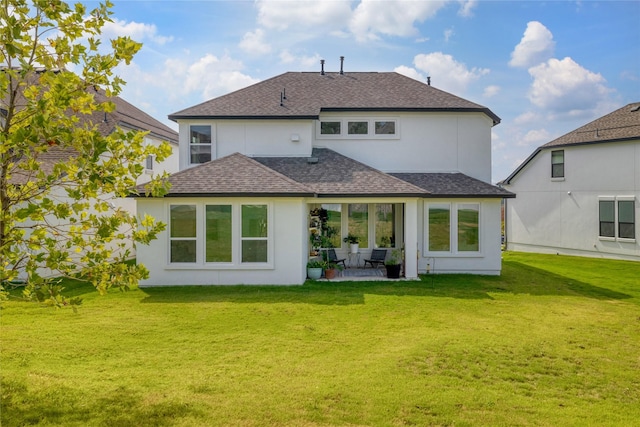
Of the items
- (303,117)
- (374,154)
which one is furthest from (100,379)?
(374,154)

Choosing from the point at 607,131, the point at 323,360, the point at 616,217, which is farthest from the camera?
the point at 607,131

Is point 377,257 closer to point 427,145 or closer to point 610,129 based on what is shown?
point 427,145

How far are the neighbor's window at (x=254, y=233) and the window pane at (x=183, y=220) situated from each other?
1637 millimetres

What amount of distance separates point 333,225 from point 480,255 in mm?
5729

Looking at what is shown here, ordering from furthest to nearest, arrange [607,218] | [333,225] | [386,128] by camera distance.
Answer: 1. [607,218]
2. [386,128]
3. [333,225]

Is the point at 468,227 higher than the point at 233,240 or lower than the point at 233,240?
higher

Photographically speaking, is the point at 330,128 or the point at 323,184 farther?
the point at 330,128

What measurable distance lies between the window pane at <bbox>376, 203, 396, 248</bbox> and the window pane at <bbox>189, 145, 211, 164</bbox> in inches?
288

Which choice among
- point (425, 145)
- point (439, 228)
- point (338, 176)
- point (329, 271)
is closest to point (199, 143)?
point (338, 176)

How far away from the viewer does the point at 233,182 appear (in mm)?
13219

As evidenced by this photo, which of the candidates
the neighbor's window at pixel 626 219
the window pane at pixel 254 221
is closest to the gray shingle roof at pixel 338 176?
the window pane at pixel 254 221

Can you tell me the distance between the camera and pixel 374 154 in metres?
17.4

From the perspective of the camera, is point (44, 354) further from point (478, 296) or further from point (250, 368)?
point (478, 296)

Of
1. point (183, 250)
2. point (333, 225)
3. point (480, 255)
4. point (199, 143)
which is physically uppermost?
point (199, 143)
